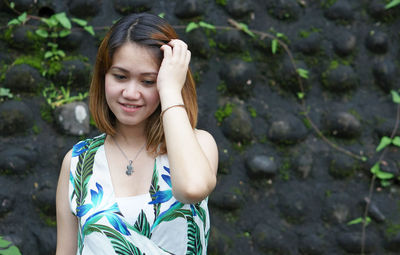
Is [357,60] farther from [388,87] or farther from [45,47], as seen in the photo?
[45,47]

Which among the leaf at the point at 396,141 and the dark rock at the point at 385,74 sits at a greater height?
the dark rock at the point at 385,74

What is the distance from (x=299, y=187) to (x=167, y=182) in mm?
1485

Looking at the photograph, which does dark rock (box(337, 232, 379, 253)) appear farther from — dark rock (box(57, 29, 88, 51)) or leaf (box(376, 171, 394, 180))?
dark rock (box(57, 29, 88, 51))

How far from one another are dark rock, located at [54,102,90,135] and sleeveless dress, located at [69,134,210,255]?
105cm

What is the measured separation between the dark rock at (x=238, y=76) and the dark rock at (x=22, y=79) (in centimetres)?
114

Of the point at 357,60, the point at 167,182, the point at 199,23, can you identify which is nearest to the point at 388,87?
the point at 357,60

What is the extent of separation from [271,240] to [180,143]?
1588 millimetres

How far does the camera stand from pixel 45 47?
2.82 meters

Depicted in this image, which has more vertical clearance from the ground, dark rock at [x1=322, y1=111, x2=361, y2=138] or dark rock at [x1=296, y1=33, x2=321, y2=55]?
dark rock at [x1=296, y1=33, x2=321, y2=55]

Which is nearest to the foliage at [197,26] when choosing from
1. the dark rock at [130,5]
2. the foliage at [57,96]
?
the dark rock at [130,5]

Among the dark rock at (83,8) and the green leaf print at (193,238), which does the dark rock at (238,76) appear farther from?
the green leaf print at (193,238)

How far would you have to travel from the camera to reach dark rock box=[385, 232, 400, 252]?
9.31 feet

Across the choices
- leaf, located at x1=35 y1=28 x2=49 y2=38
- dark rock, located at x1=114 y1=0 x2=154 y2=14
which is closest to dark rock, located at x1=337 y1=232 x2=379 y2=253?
dark rock, located at x1=114 y1=0 x2=154 y2=14

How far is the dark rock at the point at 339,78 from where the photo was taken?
3.04 m
